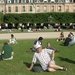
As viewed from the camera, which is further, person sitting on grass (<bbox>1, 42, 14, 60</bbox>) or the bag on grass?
person sitting on grass (<bbox>1, 42, 14, 60</bbox>)

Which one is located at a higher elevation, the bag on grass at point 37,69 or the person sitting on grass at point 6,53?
the person sitting on grass at point 6,53

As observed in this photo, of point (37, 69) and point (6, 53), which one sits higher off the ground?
point (6, 53)

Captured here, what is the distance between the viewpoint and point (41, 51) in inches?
A: 489

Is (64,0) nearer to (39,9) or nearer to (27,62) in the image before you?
(39,9)

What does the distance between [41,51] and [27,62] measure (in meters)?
2.80

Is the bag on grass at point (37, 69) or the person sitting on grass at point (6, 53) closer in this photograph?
the bag on grass at point (37, 69)

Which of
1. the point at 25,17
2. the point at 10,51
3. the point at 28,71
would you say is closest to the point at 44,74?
the point at 28,71

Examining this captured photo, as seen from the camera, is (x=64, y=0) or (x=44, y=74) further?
(x=64, y=0)

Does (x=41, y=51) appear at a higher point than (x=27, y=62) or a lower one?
higher

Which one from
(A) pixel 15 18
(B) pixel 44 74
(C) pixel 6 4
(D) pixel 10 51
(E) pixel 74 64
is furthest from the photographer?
(C) pixel 6 4

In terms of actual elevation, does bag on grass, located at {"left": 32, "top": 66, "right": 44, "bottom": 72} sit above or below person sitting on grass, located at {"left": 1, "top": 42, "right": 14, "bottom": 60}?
below

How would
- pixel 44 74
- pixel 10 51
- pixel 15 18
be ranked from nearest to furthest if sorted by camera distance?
pixel 44 74 → pixel 10 51 → pixel 15 18

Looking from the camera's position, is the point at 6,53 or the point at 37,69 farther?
the point at 6,53

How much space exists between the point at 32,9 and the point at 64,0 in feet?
34.1
